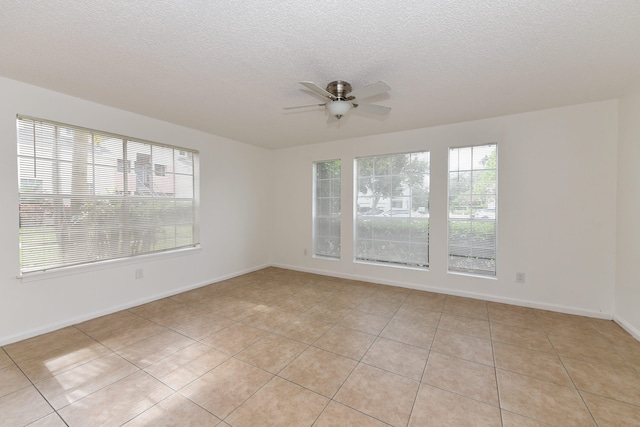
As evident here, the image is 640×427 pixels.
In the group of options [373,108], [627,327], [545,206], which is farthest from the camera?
[545,206]

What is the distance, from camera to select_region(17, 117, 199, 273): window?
2.59 meters

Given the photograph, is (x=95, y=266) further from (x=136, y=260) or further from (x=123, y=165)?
(x=123, y=165)

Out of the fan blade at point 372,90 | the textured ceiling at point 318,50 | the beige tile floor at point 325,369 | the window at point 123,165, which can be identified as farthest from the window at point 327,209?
the window at point 123,165

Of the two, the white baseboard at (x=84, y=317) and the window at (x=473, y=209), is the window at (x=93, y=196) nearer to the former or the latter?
the white baseboard at (x=84, y=317)

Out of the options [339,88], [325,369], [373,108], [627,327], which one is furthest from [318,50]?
[627,327]

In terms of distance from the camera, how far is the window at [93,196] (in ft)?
8.50

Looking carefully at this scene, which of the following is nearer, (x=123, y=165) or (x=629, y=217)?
(x=629, y=217)

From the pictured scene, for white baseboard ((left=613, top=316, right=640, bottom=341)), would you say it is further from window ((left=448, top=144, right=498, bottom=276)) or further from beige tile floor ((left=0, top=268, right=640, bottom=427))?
window ((left=448, top=144, right=498, bottom=276))

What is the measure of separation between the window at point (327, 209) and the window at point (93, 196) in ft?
7.44

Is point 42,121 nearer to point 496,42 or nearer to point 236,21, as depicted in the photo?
point 236,21

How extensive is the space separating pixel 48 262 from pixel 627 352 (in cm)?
562

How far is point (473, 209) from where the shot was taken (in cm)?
367

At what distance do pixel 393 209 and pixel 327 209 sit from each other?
50.3 inches

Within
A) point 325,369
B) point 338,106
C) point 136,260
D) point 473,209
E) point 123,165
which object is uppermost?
point 338,106
